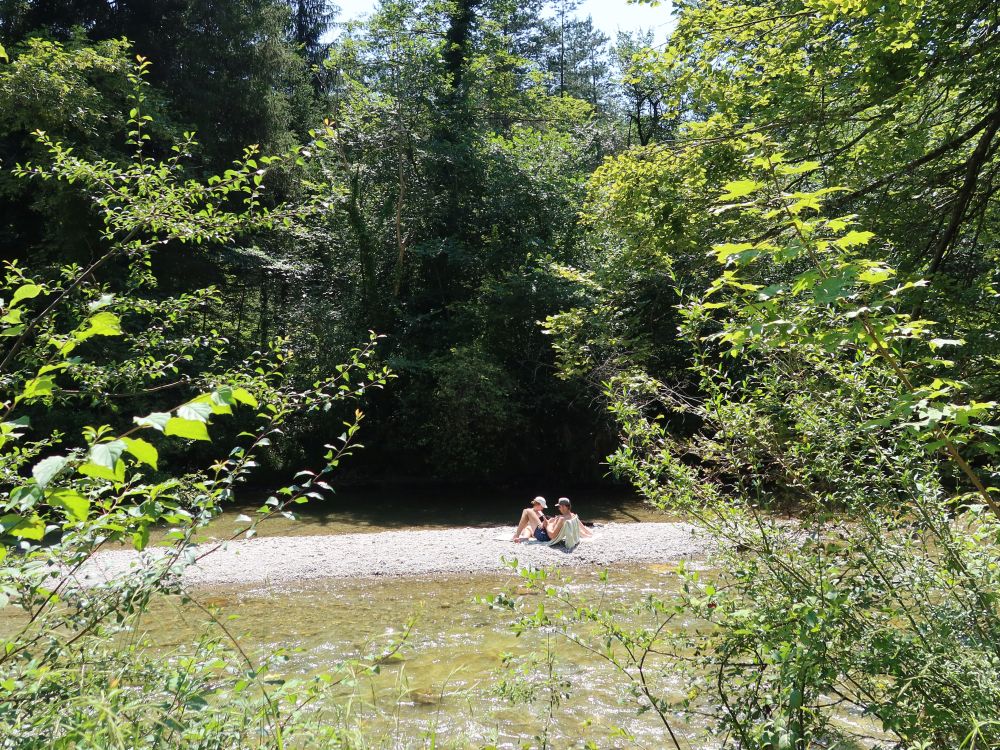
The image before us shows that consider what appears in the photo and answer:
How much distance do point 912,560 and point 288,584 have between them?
9.11 metres

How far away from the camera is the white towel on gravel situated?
39.8ft

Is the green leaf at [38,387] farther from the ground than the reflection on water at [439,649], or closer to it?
farther from the ground

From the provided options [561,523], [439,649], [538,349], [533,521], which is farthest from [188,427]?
[538,349]

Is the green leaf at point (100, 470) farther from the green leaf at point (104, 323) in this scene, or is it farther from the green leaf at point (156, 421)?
the green leaf at point (104, 323)

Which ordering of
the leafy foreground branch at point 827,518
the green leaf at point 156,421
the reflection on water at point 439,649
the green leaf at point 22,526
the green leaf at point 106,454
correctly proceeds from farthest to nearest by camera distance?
1. the reflection on water at point 439,649
2. the leafy foreground branch at point 827,518
3. the green leaf at point 22,526
4. the green leaf at point 156,421
5. the green leaf at point 106,454

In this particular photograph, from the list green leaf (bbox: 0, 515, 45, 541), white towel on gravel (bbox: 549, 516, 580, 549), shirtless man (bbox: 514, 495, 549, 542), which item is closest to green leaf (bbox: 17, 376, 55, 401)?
green leaf (bbox: 0, 515, 45, 541)

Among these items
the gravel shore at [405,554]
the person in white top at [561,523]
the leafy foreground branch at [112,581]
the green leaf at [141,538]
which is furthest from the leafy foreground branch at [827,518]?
the person in white top at [561,523]

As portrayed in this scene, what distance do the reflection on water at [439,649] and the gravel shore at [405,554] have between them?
1.81ft

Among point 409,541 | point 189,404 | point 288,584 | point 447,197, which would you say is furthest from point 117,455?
point 447,197

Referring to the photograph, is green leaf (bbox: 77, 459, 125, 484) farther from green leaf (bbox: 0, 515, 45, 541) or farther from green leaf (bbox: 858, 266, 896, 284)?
green leaf (bbox: 858, 266, 896, 284)

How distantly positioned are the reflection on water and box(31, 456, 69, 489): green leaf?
221 cm

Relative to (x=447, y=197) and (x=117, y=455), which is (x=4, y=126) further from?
(x=117, y=455)

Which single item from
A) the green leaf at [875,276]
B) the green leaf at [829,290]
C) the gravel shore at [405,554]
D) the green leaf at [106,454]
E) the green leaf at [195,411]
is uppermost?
the green leaf at [875,276]

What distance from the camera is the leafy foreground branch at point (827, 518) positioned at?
2.29m
